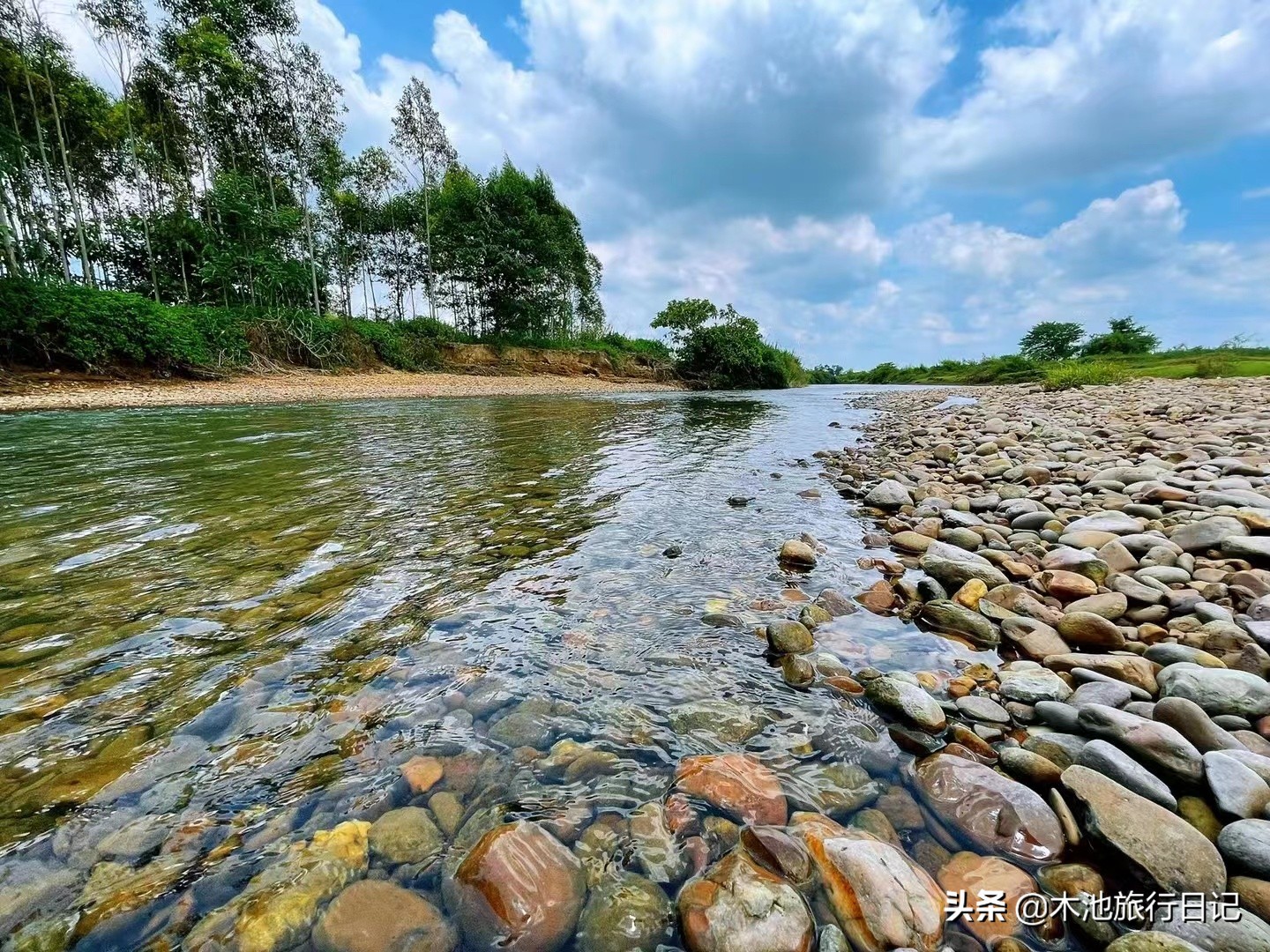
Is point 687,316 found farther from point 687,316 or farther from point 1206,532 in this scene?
point 1206,532

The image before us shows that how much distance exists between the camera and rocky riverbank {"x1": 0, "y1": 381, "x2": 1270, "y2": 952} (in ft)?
3.52

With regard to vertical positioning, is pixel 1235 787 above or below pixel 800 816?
above

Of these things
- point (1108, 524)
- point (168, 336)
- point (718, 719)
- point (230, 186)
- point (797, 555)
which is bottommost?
point (718, 719)

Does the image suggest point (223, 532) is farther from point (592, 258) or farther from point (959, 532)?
point (592, 258)

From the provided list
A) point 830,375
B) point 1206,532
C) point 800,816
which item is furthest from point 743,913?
point 830,375

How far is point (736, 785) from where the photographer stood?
1.48 meters

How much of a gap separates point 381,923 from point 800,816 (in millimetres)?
1078

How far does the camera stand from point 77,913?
1.06 metres

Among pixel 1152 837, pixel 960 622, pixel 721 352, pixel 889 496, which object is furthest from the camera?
pixel 721 352

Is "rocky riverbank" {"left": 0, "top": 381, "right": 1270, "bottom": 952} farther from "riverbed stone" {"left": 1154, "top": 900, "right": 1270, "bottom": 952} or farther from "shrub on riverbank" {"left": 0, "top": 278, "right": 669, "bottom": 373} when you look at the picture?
"shrub on riverbank" {"left": 0, "top": 278, "right": 669, "bottom": 373}

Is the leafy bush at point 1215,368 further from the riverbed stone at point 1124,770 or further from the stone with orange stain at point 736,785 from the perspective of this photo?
the stone with orange stain at point 736,785

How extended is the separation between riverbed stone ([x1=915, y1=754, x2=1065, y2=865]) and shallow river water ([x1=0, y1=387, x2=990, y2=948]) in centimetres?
16

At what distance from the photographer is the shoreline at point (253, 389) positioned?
39.6ft

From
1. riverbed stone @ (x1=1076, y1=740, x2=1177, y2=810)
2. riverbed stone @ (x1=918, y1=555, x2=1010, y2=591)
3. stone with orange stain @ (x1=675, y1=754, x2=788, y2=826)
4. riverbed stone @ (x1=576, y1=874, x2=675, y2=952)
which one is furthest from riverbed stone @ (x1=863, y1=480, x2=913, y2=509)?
riverbed stone @ (x1=576, y1=874, x2=675, y2=952)
